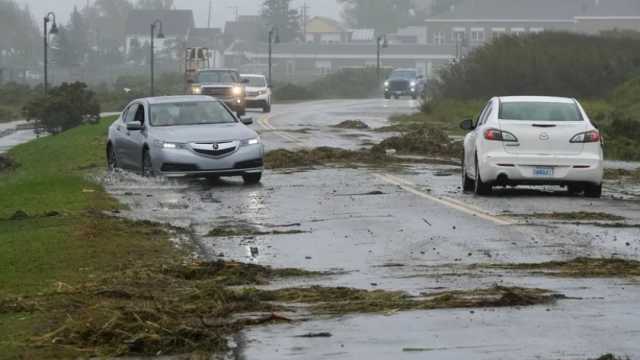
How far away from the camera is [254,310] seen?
11.5m

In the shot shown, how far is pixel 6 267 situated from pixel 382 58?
513 ft

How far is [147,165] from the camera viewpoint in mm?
27109

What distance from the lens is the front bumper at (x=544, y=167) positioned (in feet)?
74.1

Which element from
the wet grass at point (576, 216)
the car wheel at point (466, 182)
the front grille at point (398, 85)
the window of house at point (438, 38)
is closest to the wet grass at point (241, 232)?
the wet grass at point (576, 216)

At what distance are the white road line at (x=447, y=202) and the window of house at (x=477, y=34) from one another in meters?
131

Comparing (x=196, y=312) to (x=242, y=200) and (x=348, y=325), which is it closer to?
(x=348, y=325)

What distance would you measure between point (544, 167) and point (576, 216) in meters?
3.32

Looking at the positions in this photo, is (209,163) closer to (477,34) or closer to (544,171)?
(544,171)

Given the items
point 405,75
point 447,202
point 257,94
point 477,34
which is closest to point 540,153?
point 447,202

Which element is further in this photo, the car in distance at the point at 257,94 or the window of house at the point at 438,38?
the window of house at the point at 438,38

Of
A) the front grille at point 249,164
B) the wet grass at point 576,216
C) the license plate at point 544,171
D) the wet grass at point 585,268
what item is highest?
the wet grass at point 585,268

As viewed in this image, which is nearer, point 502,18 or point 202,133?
point 202,133

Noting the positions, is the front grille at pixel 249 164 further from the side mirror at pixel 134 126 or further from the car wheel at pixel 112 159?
the car wheel at pixel 112 159

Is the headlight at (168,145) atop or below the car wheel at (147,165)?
atop
